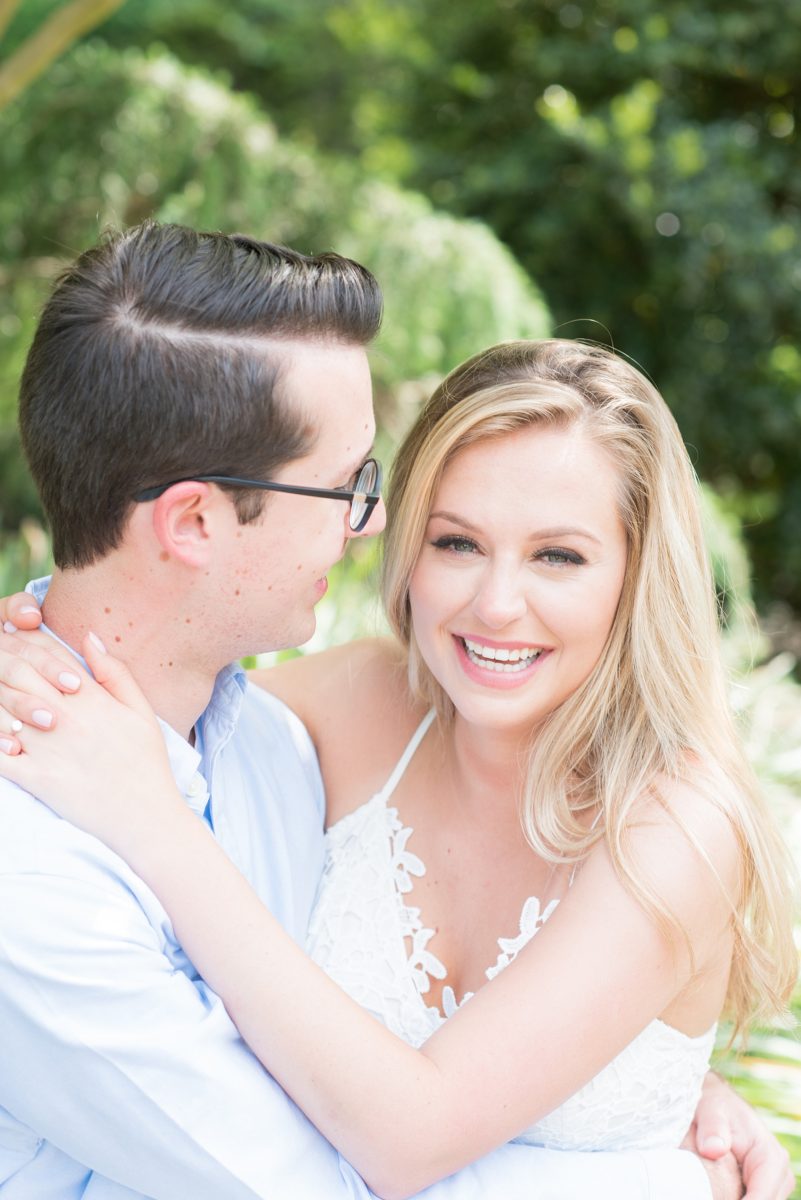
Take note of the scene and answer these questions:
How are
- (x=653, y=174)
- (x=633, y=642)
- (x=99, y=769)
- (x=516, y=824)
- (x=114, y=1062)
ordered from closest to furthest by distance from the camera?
1. (x=114, y=1062)
2. (x=99, y=769)
3. (x=633, y=642)
4. (x=516, y=824)
5. (x=653, y=174)

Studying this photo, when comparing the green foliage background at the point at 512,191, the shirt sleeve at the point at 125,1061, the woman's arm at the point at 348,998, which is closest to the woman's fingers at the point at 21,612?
the woman's arm at the point at 348,998

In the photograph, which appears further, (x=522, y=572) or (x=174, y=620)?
(x=522, y=572)

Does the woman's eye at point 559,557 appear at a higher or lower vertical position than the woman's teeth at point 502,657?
higher

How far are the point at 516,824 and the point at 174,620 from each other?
934mm

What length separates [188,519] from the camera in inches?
88.4

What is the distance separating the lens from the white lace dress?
2.45m

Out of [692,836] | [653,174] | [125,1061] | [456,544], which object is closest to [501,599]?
[456,544]

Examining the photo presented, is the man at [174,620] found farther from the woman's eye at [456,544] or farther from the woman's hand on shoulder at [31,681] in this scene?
the woman's eye at [456,544]

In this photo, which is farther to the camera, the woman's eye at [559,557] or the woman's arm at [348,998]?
the woman's eye at [559,557]

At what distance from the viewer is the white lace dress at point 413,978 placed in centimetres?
245

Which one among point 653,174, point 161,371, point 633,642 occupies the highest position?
point 653,174

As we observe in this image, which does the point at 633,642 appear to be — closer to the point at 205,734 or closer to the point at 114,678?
the point at 205,734

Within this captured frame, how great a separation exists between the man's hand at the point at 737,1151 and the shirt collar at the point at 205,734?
4.01 ft

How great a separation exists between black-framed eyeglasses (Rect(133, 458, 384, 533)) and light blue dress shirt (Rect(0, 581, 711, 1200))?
59cm
